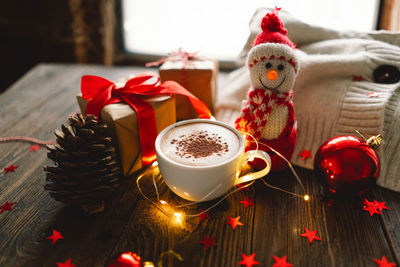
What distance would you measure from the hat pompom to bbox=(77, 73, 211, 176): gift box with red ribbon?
0.24 metres

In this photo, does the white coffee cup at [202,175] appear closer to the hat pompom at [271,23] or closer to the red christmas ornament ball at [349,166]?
the red christmas ornament ball at [349,166]

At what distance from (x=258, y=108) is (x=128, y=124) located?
290mm

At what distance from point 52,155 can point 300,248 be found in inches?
19.5

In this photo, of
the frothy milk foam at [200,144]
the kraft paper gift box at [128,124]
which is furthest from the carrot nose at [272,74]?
the kraft paper gift box at [128,124]

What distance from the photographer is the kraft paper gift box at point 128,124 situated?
0.68m

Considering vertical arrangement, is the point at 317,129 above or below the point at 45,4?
below

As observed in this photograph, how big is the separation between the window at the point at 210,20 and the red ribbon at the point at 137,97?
530 millimetres

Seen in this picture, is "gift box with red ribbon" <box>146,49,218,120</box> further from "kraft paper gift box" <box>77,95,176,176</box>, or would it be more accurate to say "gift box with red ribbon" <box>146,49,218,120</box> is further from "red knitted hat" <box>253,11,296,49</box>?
"red knitted hat" <box>253,11,296,49</box>

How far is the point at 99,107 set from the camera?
0.70 meters

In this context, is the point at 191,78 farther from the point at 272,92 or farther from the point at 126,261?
the point at 126,261

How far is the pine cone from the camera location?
59 centimetres

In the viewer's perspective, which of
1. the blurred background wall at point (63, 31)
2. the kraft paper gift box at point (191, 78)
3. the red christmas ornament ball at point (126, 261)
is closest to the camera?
the red christmas ornament ball at point (126, 261)

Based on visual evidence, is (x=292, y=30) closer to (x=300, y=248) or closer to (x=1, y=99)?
(x=300, y=248)

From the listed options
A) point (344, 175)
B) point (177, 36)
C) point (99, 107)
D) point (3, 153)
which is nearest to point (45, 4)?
point (177, 36)
